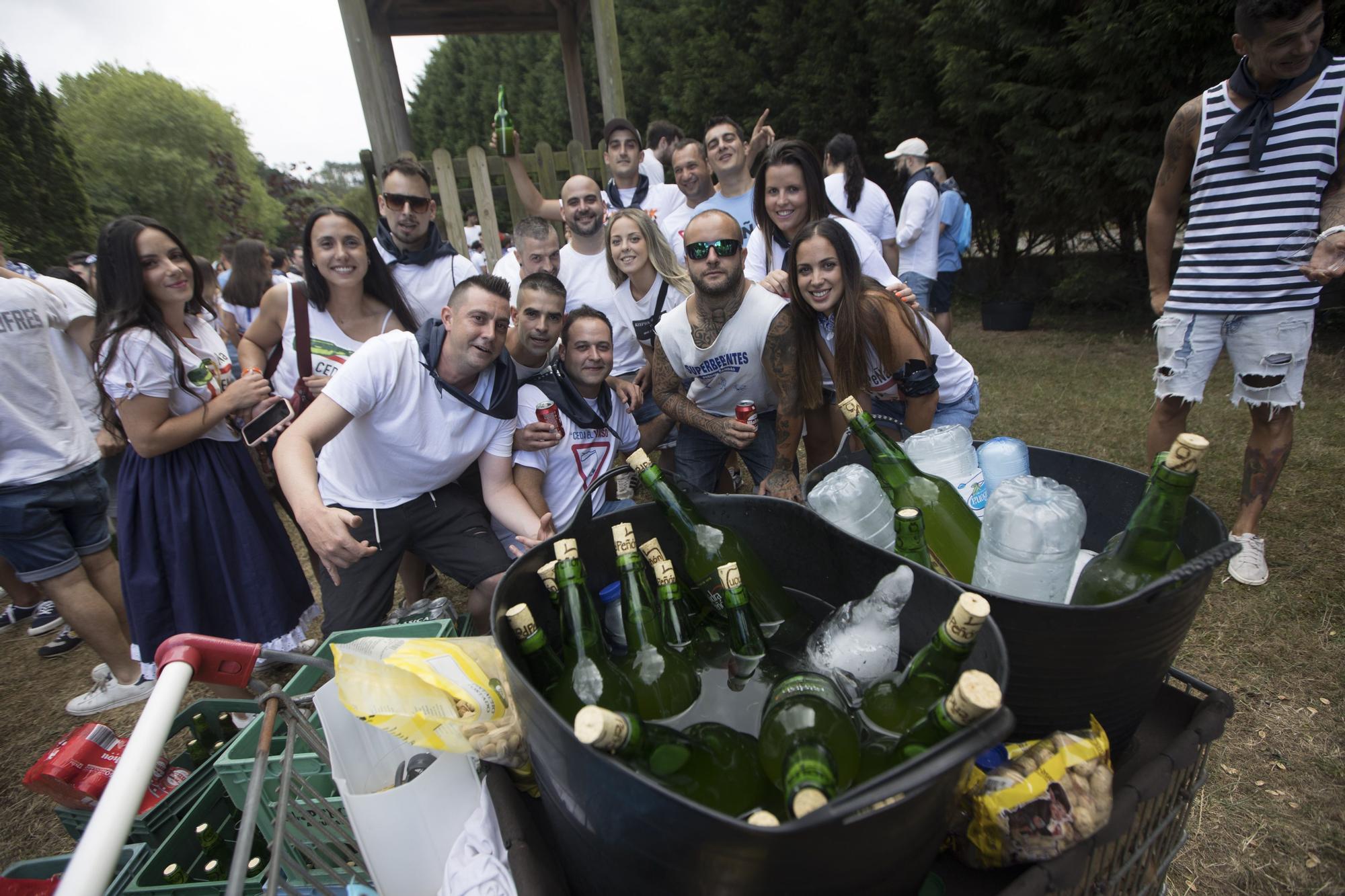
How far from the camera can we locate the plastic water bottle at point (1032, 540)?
982 millimetres

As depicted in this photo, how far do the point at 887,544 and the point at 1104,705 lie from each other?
443mm

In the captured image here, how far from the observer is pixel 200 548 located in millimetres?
2559

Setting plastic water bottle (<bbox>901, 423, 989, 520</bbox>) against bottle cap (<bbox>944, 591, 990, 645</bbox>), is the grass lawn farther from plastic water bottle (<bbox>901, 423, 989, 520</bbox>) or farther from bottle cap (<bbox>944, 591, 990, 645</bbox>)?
bottle cap (<bbox>944, 591, 990, 645</bbox>)

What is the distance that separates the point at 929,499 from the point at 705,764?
71 cm

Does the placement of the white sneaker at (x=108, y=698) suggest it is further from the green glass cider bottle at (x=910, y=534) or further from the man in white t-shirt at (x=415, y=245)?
the green glass cider bottle at (x=910, y=534)

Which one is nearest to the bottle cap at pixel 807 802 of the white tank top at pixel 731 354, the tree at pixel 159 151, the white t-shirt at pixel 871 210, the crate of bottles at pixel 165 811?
the crate of bottles at pixel 165 811

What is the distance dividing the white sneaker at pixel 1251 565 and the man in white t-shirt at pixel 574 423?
2.80 metres

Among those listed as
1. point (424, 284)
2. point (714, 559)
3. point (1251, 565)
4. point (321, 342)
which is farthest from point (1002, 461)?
point (424, 284)

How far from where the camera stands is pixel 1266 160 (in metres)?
2.51

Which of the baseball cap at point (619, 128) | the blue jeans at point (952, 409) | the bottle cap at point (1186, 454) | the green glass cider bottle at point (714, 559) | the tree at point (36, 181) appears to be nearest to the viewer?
the bottle cap at point (1186, 454)

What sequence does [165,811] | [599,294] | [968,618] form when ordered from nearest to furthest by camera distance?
[968,618] < [165,811] < [599,294]

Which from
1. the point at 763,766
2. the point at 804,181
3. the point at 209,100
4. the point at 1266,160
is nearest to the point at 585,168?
the point at 804,181

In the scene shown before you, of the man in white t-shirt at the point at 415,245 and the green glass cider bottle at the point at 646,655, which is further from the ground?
the man in white t-shirt at the point at 415,245

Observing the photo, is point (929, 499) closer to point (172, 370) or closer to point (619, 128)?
point (172, 370)
